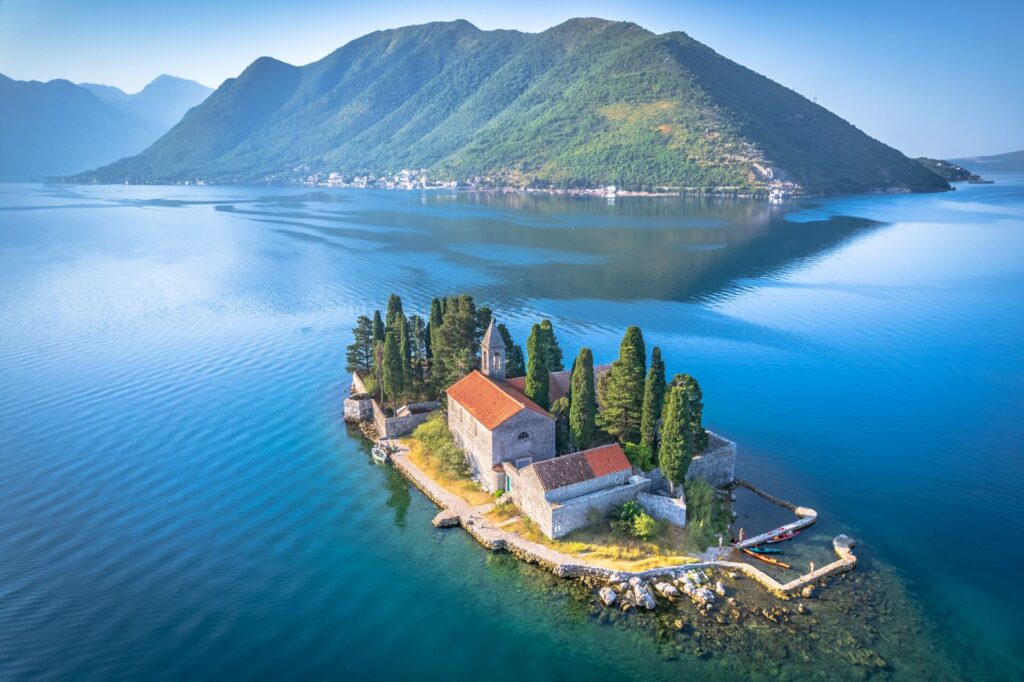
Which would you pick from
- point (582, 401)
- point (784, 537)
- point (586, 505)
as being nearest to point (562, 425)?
point (582, 401)

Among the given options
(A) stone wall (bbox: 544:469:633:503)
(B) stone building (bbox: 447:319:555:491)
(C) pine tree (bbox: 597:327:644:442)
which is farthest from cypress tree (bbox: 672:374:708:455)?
(B) stone building (bbox: 447:319:555:491)

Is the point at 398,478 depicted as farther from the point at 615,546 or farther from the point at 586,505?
the point at 615,546

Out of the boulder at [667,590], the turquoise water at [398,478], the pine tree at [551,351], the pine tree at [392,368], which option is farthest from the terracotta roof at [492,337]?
the boulder at [667,590]

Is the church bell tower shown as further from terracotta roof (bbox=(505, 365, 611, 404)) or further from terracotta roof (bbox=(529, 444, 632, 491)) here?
terracotta roof (bbox=(529, 444, 632, 491))

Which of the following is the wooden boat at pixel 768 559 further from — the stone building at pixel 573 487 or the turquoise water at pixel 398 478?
the stone building at pixel 573 487

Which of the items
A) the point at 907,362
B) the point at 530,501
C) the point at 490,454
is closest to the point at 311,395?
the point at 490,454
